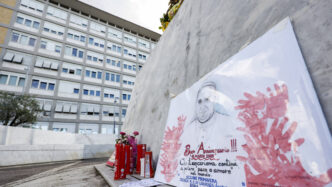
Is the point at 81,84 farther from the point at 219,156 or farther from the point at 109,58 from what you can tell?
the point at 219,156

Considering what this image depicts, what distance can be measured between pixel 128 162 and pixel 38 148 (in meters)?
6.17

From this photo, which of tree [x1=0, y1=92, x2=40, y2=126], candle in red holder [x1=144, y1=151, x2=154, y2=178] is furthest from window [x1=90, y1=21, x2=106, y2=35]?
candle in red holder [x1=144, y1=151, x2=154, y2=178]

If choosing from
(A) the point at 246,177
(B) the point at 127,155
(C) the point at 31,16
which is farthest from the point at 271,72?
(C) the point at 31,16

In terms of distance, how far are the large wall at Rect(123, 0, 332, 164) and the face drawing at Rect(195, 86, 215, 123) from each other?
241 mm

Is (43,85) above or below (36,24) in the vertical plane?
below

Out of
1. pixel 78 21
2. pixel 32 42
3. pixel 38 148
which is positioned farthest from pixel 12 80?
pixel 38 148

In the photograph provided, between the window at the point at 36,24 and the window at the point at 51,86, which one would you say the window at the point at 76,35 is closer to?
the window at the point at 36,24

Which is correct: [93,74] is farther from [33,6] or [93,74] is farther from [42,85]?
[33,6]

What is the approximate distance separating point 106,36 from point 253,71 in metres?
20.1

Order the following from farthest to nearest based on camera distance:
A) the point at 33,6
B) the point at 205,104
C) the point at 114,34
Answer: the point at 114,34
the point at 33,6
the point at 205,104

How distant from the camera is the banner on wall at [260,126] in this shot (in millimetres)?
556

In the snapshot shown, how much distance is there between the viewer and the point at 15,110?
30.5 ft

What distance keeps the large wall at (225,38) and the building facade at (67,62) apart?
14.0m

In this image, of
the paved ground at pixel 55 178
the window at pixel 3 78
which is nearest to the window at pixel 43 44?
the window at pixel 3 78
